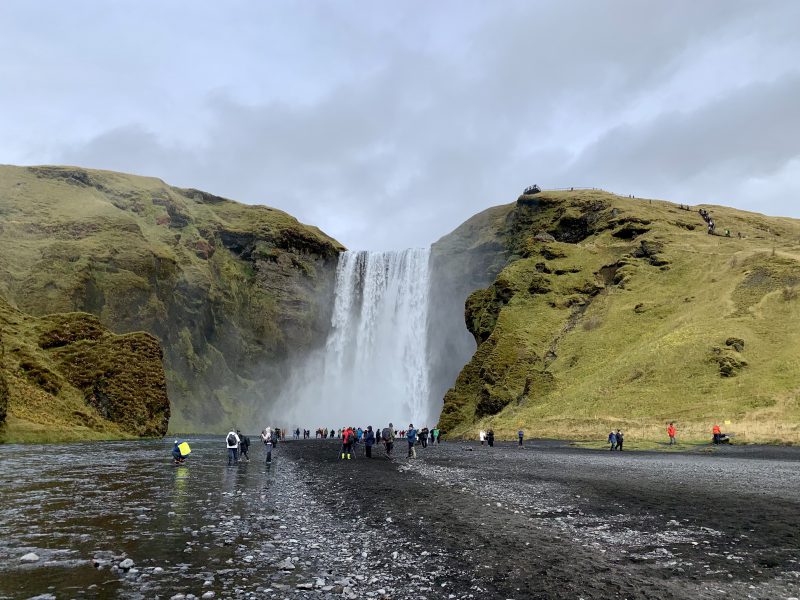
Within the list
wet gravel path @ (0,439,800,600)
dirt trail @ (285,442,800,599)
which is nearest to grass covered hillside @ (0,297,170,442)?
wet gravel path @ (0,439,800,600)

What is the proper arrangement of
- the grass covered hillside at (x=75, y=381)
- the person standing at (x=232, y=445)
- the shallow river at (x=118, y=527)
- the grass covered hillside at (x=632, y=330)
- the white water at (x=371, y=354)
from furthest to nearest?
1. the white water at (x=371, y=354)
2. the grass covered hillside at (x=632, y=330)
3. the grass covered hillside at (x=75, y=381)
4. the person standing at (x=232, y=445)
5. the shallow river at (x=118, y=527)

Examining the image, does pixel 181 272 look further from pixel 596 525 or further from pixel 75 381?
pixel 596 525

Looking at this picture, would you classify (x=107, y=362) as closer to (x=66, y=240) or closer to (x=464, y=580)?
(x=66, y=240)

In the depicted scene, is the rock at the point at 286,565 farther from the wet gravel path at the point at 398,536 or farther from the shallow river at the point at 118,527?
the shallow river at the point at 118,527

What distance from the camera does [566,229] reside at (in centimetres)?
10262

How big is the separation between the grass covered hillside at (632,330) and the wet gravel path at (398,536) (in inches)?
1171

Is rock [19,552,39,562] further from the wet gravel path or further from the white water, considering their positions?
the white water

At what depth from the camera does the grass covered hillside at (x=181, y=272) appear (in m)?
91.1

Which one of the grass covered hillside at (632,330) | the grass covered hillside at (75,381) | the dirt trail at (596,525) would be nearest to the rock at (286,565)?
the dirt trail at (596,525)

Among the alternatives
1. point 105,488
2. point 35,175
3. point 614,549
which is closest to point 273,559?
point 614,549

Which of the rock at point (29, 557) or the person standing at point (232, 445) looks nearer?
the rock at point (29, 557)

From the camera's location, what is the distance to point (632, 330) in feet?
230

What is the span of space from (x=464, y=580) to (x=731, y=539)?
678 cm

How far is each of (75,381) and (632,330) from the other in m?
64.4
